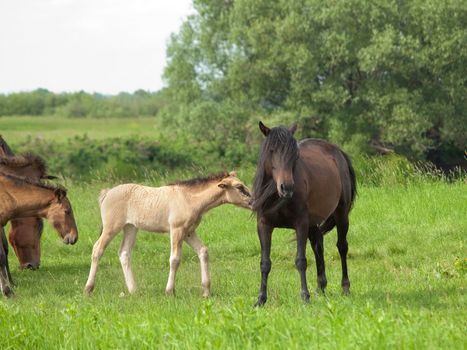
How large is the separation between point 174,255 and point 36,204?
208 centimetres

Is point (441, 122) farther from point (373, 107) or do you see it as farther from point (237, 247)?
point (237, 247)

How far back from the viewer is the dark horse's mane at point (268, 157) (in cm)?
895

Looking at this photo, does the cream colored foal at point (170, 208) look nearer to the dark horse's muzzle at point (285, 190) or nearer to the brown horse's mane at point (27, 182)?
the brown horse's mane at point (27, 182)

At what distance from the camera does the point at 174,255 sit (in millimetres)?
10469

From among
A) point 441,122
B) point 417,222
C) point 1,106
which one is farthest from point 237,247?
point 1,106

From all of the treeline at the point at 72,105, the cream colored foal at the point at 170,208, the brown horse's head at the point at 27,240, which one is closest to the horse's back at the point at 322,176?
the cream colored foal at the point at 170,208

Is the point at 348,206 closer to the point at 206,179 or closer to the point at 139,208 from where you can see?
the point at 206,179

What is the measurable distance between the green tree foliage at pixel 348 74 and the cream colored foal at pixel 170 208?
2611 cm

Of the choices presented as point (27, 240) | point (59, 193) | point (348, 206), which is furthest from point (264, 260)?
point (27, 240)

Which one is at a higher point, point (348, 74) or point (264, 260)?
point (348, 74)

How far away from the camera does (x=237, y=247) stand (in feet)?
48.0

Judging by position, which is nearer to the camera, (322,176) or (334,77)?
(322,176)

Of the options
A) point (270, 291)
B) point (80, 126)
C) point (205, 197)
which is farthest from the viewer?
point (80, 126)

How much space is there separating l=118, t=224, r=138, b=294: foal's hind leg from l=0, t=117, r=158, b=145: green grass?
44016 millimetres
